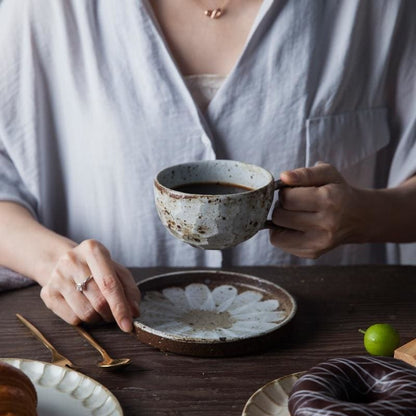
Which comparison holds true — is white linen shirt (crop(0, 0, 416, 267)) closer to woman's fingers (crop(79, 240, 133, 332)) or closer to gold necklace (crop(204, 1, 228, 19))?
gold necklace (crop(204, 1, 228, 19))

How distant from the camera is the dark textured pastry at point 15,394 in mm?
795

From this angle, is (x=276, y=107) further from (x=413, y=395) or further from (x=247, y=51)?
(x=413, y=395)

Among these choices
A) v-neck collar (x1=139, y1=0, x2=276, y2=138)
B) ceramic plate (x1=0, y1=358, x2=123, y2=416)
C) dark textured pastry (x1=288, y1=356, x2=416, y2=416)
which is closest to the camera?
dark textured pastry (x1=288, y1=356, x2=416, y2=416)

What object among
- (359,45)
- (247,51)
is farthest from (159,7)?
(359,45)

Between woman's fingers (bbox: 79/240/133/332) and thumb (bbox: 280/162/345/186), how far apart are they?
295mm

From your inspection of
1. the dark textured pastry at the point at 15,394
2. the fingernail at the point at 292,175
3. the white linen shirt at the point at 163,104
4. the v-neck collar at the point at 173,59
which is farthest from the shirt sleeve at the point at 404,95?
the dark textured pastry at the point at 15,394

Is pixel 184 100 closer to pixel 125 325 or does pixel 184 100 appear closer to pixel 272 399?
pixel 125 325

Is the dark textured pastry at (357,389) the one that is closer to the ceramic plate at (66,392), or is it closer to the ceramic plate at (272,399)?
the ceramic plate at (272,399)

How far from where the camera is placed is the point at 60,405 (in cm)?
91

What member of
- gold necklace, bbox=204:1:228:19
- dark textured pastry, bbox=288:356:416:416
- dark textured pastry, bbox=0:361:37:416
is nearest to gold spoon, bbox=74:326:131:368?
dark textured pastry, bbox=0:361:37:416

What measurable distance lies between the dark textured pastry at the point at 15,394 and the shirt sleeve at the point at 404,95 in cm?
98

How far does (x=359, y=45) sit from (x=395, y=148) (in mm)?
256

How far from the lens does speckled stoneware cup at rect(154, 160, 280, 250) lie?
998 mm

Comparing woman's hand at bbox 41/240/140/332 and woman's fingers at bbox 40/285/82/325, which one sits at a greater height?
woman's hand at bbox 41/240/140/332
